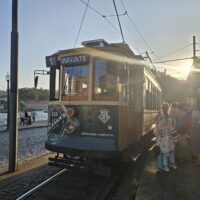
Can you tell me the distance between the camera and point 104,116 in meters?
7.40

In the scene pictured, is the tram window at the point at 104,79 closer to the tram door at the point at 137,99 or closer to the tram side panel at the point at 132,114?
the tram side panel at the point at 132,114

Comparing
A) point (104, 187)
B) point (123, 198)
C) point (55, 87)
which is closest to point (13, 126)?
point (55, 87)

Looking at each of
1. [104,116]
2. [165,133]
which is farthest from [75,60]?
[165,133]

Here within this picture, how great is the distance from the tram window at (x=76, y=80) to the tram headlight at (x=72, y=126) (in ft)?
2.15

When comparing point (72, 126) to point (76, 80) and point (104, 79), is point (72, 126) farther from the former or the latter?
point (104, 79)

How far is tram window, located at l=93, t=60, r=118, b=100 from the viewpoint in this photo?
753cm

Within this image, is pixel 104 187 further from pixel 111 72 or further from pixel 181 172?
pixel 111 72

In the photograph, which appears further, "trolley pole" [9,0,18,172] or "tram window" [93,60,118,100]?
"trolley pole" [9,0,18,172]

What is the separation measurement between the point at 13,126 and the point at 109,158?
3.34 metres

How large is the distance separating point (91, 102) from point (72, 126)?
2.33ft

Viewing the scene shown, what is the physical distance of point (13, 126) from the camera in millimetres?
9156

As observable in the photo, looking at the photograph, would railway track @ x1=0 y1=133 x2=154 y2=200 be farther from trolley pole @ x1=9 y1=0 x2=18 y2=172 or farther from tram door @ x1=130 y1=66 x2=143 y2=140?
tram door @ x1=130 y1=66 x2=143 y2=140

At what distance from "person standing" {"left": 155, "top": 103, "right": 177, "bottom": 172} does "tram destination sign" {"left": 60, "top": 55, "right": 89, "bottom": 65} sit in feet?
7.22

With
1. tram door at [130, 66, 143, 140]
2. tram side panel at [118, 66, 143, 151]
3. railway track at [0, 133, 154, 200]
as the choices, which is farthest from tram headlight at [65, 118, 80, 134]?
tram door at [130, 66, 143, 140]
